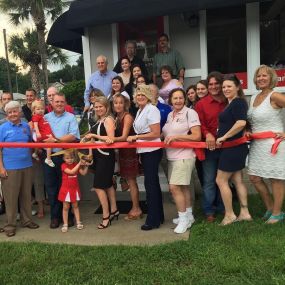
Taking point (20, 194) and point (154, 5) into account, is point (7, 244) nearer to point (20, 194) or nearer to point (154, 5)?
point (20, 194)

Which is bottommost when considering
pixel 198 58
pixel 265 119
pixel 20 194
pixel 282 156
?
pixel 20 194

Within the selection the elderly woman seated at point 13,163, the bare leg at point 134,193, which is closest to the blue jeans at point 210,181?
the bare leg at point 134,193

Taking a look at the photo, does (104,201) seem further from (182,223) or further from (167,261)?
(167,261)

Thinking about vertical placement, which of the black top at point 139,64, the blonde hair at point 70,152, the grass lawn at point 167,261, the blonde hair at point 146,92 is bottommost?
the grass lawn at point 167,261

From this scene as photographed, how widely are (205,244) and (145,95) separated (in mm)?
1856

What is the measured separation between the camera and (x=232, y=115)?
4430 mm

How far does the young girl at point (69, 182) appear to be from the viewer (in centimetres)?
504

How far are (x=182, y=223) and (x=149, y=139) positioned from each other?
3.59ft

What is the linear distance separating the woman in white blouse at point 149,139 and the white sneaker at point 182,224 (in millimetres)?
320

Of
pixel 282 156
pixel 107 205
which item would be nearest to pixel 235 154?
pixel 282 156

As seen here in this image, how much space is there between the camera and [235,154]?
15.1ft

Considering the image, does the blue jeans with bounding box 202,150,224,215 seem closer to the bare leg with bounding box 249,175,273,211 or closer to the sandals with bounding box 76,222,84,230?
the bare leg with bounding box 249,175,273,211

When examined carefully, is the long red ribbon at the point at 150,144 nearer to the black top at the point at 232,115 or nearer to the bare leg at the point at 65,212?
the black top at the point at 232,115

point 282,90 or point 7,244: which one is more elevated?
point 282,90
